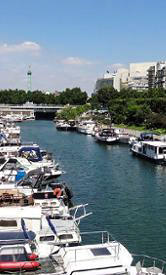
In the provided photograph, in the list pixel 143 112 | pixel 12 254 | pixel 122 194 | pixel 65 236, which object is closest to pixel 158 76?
pixel 143 112

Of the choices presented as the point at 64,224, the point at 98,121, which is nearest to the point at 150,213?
the point at 64,224

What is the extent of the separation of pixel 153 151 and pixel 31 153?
1549cm

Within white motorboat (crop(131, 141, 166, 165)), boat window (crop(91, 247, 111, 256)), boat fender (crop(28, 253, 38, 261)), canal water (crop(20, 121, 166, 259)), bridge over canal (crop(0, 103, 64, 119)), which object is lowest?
canal water (crop(20, 121, 166, 259))

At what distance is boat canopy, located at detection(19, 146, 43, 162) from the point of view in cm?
4456

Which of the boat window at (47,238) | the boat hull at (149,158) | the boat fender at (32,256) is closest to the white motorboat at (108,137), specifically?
the boat hull at (149,158)

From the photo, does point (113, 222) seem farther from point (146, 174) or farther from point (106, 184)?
point (146, 174)

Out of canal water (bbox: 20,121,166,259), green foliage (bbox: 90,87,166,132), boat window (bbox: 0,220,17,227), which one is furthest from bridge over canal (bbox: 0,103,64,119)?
boat window (bbox: 0,220,17,227)

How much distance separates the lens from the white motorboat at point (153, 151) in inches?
2067

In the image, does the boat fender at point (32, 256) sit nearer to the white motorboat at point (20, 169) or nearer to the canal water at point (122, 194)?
the canal water at point (122, 194)

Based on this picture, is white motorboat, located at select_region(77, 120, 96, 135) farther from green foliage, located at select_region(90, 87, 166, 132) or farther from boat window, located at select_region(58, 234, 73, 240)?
boat window, located at select_region(58, 234, 73, 240)

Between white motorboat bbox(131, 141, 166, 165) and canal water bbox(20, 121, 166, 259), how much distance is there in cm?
94

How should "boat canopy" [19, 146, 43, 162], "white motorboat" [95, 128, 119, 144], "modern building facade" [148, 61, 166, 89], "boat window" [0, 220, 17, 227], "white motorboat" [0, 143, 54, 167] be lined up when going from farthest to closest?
"modern building facade" [148, 61, 166, 89] → "white motorboat" [95, 128, 119, 144] → "boat canopy" [19, 146, 43, 162] → "white motorboat" [0, 143, 54, 167] → "boat window" [0, 220, 17, 227]

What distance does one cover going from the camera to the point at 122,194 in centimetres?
3594

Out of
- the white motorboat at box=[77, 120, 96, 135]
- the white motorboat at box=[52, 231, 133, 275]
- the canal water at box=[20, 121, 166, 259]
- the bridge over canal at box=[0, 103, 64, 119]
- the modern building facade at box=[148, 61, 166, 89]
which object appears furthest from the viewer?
the bridge over canal at box=[0, 103, 64, 119]
